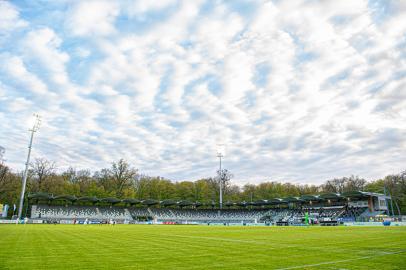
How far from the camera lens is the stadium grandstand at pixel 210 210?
218 feet

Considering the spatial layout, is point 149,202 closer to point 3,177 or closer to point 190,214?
point 190,214

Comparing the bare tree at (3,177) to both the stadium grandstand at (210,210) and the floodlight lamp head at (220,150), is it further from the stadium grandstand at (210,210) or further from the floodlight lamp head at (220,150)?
the floodlight lamp head at (220,150)

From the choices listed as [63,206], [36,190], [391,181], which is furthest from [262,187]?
[36,190]

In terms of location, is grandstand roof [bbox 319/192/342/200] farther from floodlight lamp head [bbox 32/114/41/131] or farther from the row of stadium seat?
floodlight lamp head [bbox 32/114/41/131]

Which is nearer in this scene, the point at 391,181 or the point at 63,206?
the point at 63,206

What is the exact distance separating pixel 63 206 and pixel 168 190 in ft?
131

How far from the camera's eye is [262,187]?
370ft

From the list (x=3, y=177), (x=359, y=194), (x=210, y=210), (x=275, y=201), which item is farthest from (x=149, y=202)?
(x=359, y=194)

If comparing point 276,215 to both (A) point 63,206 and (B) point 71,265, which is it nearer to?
(A) point 63,206

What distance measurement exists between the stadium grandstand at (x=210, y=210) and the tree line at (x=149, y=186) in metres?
5.28

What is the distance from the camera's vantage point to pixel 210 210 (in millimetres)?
94062

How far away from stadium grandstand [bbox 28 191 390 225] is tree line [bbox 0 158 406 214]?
5.28 metres

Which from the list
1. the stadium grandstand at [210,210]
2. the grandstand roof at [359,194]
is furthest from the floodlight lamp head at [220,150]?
the grandstand roof at [359,194]

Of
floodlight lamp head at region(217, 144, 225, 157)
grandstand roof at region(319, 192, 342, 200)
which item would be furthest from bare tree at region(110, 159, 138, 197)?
grandstand roof at region(319, 192, 342, 200)
